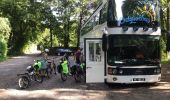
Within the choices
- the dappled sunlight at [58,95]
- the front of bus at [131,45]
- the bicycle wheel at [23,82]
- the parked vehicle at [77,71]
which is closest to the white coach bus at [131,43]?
the front of bus at [131,45]

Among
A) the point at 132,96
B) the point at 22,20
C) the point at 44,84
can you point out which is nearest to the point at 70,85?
the point at 44,84

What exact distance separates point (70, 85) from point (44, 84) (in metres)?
1.46

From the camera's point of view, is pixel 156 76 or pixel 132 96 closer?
pixel 132 96

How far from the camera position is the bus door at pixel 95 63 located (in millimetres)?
19562

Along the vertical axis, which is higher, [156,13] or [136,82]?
[156,13]

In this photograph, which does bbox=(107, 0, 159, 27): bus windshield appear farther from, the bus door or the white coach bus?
the bus door

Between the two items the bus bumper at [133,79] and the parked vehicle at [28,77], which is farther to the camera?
the parked vehicle at [28,77]

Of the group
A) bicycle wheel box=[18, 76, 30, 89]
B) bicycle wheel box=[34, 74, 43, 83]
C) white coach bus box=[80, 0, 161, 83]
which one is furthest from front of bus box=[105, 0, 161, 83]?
bicycle wheel box=[34, 74, 43, 83]

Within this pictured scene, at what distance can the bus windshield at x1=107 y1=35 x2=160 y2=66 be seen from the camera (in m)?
18.0

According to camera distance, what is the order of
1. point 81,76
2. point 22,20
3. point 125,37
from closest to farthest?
point 125,37
point 81,76
point 22,20

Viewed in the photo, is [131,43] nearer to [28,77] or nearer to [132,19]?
[132,19]

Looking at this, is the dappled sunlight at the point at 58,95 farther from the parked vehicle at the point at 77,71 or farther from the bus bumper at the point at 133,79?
the parked vehicle at the point at 77,71

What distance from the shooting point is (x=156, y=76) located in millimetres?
18312

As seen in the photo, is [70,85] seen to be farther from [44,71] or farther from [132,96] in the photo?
[132,96]
